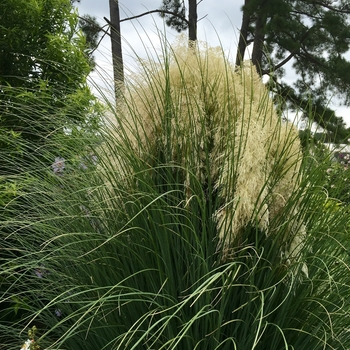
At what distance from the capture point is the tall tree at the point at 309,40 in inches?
449

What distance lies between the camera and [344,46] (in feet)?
38.2

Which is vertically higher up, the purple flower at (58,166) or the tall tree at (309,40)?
the tall tree at (309,40)

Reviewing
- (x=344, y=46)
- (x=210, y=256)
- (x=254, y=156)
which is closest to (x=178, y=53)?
(x=254, y=156)

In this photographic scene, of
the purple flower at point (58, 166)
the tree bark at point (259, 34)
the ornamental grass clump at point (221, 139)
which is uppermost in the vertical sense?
the tree bark at point (259, 34)

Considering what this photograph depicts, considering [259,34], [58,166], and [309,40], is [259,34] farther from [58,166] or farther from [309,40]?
[58,166]

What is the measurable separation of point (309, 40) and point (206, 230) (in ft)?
37.0

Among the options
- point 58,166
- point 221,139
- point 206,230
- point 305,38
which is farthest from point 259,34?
point 206,230

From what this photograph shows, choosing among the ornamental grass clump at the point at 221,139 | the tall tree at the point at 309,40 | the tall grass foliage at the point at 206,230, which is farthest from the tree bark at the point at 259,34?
the tall grass foliage at the point at 206,230

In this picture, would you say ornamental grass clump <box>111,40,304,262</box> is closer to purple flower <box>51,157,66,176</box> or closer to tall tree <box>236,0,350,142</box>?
purple flower <box>51,157,66,176</box>

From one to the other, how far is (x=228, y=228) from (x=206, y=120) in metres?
0.55

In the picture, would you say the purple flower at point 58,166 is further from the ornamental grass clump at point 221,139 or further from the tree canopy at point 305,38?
the tree canopy at point 305,38

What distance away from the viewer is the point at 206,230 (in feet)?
6.43

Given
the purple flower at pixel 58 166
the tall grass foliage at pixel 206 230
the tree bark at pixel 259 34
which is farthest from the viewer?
the tree bark at pixel 259 34

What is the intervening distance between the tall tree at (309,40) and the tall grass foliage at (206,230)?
31.6 feet
